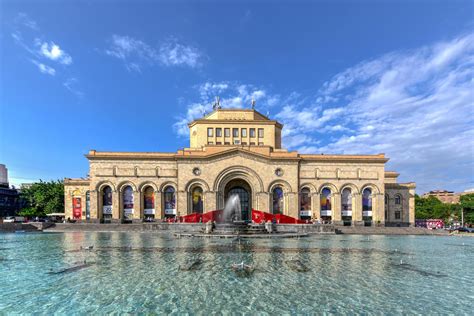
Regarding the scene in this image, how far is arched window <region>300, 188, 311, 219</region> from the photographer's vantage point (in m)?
44.4

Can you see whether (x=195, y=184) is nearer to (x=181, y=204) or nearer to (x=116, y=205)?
(x=181, y=204)

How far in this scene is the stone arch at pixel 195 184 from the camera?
43250mm

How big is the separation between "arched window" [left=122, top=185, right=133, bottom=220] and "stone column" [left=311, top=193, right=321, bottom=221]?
2664 centimetres

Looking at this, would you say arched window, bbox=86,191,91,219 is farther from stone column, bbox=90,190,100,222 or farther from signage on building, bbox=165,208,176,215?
signage on building, bbox=165,208,176,215

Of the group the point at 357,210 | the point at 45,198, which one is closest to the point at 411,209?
the point at 357,210

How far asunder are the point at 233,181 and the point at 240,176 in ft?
8.95

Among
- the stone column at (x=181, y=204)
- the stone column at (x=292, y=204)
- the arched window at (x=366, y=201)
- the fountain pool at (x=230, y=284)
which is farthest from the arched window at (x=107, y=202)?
the arched window at (x=366, y=201)

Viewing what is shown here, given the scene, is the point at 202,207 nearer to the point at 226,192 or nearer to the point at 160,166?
the point at 226,192

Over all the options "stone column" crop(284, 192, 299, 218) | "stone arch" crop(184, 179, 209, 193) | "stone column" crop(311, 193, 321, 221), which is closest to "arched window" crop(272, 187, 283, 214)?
"stone column" crop(284, 192, 299, 218)

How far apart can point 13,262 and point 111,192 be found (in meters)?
30.4

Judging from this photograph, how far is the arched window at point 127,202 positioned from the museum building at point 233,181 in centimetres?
7

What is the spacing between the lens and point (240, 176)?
43.9 m

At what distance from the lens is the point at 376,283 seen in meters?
10.4

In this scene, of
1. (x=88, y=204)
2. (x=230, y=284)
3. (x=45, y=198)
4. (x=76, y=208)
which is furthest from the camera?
(x=45, y=198)
